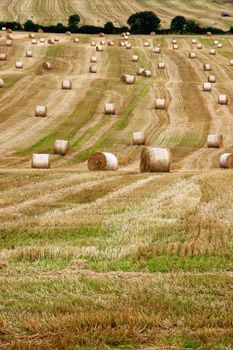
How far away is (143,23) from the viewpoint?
333 ft

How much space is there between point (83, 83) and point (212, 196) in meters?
40.9

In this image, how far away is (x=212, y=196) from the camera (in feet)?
50.8

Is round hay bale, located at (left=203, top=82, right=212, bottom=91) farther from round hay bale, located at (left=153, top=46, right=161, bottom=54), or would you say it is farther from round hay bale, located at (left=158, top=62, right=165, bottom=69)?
round hay bale, located at (left=153, top=46, right=161, bottom=54)

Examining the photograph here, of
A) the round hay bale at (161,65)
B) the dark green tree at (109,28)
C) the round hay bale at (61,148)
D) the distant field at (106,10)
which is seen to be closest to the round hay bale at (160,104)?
the round hay bale at (61,148)

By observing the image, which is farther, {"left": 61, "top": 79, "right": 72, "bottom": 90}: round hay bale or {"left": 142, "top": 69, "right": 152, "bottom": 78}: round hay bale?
{"left": 142, "top": 69, "right": 152, "bottom": 78}: round hay bale

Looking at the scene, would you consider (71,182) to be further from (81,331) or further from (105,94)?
(105,94)

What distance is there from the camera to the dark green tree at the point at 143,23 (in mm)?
99312

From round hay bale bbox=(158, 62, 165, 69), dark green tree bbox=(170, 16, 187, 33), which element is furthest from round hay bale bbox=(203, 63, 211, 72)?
dark green tree bbox=(170, 16, 187, 33)

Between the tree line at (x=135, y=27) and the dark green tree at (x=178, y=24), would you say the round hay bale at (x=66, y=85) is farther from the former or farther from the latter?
the dark green tree at (x=178, y=24)

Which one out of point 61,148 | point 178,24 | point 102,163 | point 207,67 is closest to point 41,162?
point 102,163

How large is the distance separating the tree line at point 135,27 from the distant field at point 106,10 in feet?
11.2

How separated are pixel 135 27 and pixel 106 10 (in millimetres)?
17157

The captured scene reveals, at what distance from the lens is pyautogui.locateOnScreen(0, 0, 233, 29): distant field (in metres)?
107

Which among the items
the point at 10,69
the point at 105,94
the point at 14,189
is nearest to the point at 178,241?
the point at 14,189
